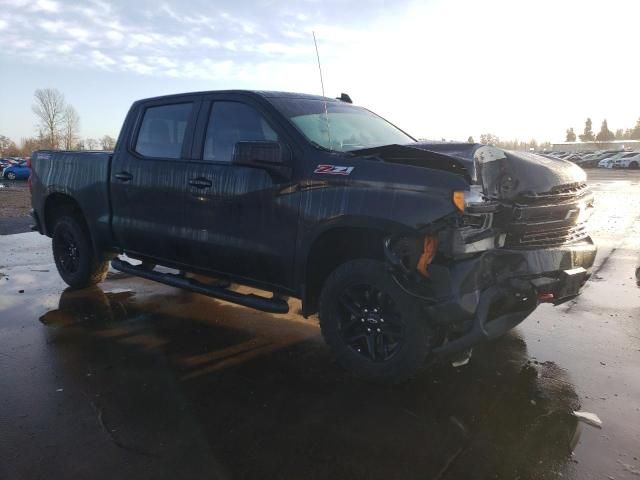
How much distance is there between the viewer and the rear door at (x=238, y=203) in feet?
13.1

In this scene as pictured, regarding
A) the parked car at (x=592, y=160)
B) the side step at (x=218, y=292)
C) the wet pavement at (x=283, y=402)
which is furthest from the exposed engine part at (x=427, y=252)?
the parked car at (x=592, y=160)

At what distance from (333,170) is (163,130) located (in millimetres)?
2178

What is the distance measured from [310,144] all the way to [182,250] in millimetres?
1643

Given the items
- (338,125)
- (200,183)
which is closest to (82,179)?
(200,183)

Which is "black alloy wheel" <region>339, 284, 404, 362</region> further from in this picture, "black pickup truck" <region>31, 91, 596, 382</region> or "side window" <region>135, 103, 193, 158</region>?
"side window" <region>135, 103, 193, 158</region>

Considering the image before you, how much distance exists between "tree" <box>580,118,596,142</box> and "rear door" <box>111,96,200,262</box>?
142 metres

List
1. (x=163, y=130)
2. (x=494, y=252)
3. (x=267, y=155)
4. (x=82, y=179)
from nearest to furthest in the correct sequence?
(x=494, y=252) → (x=267, y=155) → (x=163, y=130) → (x=82, y=179)

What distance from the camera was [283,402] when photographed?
347 cm

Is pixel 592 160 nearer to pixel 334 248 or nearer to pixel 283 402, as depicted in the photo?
pixel 334 248

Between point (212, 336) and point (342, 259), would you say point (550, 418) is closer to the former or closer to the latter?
point (342, 259)

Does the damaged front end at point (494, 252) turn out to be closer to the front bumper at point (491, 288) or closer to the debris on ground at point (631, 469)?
the front bumper at point (491, 288)

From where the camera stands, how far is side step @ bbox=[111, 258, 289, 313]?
4.14 metres

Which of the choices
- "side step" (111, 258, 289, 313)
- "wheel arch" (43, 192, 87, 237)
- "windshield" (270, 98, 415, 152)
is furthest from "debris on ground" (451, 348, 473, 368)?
"wheel arch" (43, 192, 87, 237)

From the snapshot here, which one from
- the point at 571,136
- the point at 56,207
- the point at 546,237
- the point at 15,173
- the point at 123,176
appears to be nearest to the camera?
the point at 546,237
